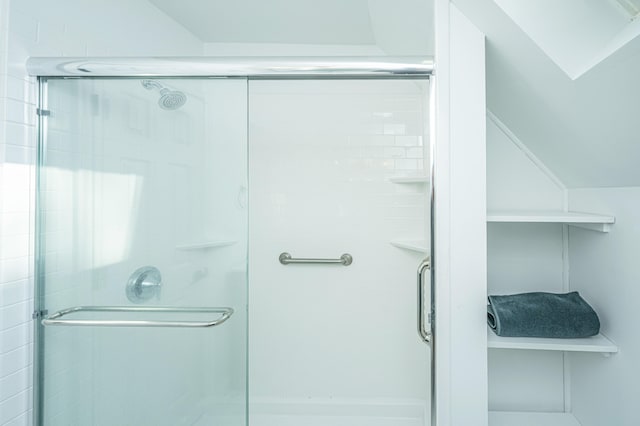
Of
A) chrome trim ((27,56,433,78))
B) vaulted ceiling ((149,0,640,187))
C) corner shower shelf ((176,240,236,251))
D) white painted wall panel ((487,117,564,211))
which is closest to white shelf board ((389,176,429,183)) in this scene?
white painted wall panel ((487,117,564,211))

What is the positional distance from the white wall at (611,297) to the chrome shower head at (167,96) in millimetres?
1453

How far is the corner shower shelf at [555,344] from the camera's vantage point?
1125mm

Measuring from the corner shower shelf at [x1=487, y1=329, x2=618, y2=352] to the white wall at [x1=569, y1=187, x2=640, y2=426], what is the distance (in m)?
0.04

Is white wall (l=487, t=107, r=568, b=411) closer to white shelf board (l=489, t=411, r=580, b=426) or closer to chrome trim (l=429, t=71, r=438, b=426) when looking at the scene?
white shelf board (l=489, t=411, r=580, b=426)

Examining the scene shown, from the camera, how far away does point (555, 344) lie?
1.13 meters

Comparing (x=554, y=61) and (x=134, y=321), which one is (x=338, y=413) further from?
(x=554, y=61)

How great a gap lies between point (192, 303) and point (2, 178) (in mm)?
724

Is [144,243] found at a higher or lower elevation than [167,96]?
lower

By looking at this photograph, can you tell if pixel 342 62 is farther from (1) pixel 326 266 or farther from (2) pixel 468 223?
(1) pixel 326 266

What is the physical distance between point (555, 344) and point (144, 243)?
4.60 ft

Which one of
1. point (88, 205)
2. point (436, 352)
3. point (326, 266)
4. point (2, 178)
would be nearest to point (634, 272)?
point (436, 352)

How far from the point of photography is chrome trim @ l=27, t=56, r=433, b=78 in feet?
3.90

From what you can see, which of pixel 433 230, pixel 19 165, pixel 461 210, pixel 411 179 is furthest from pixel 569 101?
pixel 19 165

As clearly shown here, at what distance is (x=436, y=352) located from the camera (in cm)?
114
